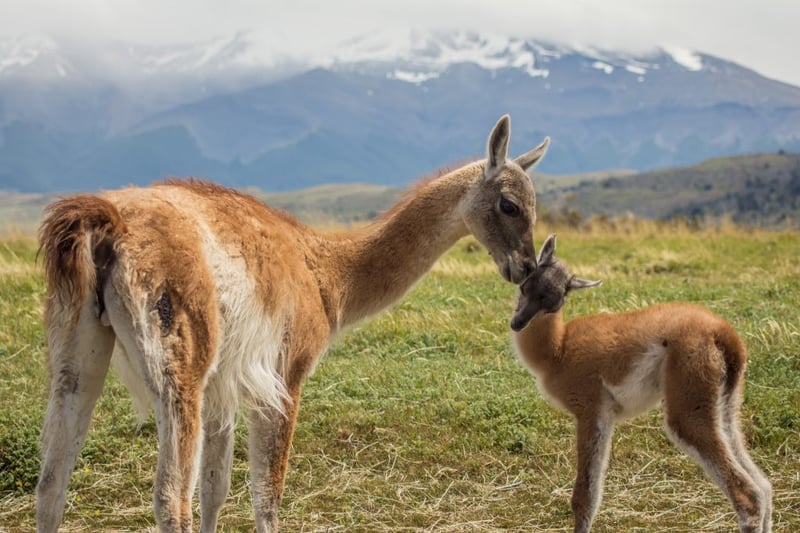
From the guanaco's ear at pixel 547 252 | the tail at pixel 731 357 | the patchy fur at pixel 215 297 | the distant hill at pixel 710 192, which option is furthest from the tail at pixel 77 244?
the distant hill at pixel 710 192

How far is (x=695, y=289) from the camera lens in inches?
475

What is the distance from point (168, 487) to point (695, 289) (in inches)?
349

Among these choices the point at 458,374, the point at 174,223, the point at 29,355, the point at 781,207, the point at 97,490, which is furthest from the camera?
the point at 781,207

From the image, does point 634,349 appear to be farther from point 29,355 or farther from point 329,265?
point 29,355

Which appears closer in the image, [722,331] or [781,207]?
[722,331]

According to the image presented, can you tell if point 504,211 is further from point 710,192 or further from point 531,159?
point 710,192

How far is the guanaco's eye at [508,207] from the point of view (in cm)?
629

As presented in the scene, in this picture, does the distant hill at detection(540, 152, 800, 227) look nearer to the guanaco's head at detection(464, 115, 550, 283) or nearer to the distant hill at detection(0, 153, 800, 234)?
the distant hill at detection(0, 153, 800, 234)

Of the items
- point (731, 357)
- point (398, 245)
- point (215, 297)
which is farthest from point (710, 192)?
point (215, 297)

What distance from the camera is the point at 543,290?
256 inches

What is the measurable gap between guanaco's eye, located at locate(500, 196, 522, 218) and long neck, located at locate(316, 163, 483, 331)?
10.8 inches

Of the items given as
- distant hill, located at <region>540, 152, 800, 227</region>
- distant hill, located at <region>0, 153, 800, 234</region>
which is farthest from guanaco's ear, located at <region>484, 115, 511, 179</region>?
distant hill, located at <region>540, 152, 800, 227</region>

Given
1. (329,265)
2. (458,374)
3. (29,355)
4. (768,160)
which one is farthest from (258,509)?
(768,160)

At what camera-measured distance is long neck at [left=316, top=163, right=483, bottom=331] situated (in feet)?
20.5
